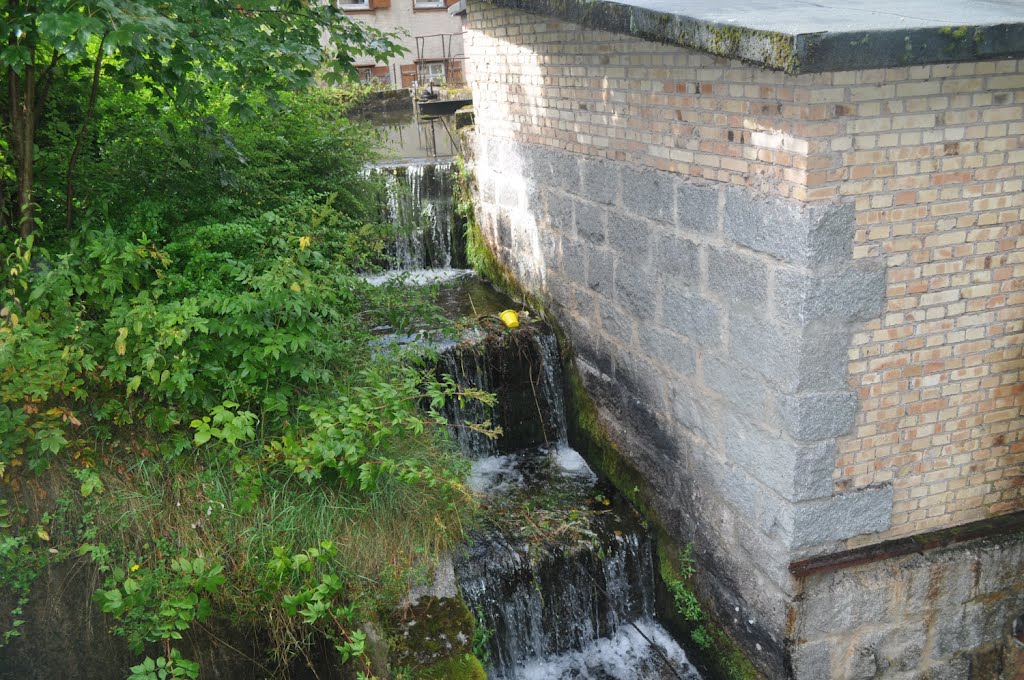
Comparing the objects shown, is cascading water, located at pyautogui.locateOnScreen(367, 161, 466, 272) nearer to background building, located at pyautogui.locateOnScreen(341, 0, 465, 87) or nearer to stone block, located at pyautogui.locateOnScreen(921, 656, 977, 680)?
stone block, located at pyautogui.locateOnScreen(921, 656, 977, 680)

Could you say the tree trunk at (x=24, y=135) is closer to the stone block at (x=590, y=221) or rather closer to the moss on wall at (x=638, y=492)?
the stone block at (x=590, y=221)

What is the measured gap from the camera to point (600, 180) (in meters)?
5.76

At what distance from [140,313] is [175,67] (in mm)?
1315

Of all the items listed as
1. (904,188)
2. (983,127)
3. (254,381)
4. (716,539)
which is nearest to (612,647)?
(716,539)

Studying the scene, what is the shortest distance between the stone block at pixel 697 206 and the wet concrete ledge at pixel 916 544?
1.83m

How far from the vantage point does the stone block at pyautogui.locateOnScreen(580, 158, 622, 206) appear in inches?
219

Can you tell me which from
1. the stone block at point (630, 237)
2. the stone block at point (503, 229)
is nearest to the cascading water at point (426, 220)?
the stone block at point (503, 229)

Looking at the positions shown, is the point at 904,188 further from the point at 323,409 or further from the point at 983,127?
the point at 323,409

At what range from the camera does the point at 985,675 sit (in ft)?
16.3

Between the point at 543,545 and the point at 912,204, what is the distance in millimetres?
3086

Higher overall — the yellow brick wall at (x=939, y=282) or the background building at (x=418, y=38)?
the background building at (x=418, y=38)

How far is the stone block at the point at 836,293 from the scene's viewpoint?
3.84 m

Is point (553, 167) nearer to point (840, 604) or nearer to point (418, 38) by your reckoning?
point (840, 604)

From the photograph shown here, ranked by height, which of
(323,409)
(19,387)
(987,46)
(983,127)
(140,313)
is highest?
(987,46)
